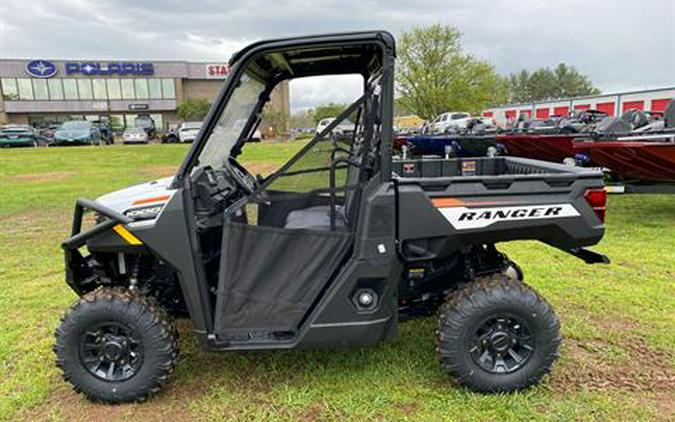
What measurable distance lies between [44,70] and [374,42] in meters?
56.4

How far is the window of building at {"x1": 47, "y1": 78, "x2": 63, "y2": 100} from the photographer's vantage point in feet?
164

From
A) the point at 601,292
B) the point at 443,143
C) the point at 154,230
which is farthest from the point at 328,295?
the point at 443,143

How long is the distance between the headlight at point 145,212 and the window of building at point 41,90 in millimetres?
55993

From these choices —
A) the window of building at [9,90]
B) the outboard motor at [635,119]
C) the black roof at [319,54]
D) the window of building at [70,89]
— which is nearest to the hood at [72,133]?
the outboard motor at [635,119]

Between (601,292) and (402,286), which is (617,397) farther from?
(601,292)

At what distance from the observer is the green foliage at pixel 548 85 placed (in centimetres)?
8165

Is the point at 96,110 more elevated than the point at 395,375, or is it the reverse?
the point at 96,110

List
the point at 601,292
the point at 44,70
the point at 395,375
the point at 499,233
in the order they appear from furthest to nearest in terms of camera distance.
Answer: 1. the point at 44,70
2. the point at 601,292
3. the point at 395,375
4. the point at 499,233

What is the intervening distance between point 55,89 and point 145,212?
5577cm

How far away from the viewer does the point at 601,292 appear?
168 inches

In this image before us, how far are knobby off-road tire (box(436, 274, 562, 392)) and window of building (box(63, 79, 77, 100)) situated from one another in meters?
55.5

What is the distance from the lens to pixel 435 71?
4169 centimetres

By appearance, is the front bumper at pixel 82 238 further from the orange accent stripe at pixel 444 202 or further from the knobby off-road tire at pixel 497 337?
the knobby off-road tire at pixel 497 337

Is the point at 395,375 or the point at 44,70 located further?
the point at 44,70
